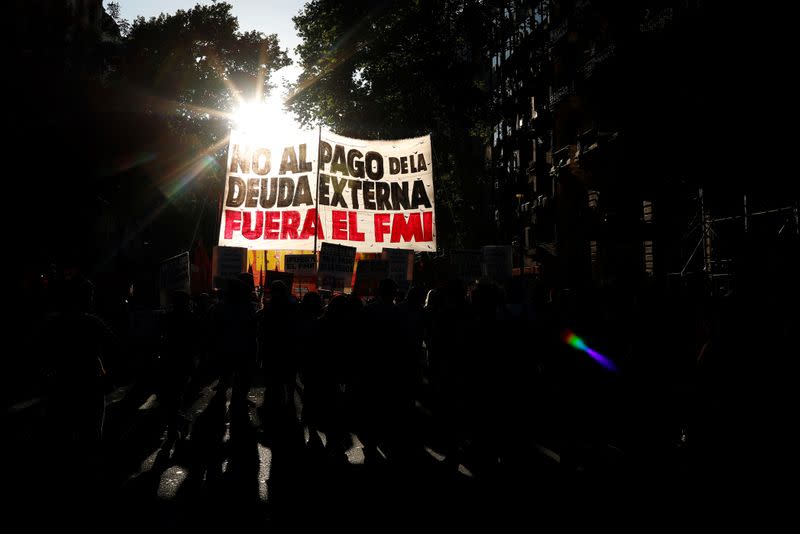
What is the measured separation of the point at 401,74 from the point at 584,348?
2374 centimetres

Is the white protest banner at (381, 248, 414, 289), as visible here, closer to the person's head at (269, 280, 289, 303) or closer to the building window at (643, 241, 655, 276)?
the person's head at (269, 280, 289, 303)

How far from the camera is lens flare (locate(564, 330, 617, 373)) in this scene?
6531 mm

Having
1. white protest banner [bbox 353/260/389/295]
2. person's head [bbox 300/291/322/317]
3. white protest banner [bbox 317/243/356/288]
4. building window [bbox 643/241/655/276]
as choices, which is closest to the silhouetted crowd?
person's head [bbox 300/291/322/317]

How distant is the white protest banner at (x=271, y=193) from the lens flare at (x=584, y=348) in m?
7.42

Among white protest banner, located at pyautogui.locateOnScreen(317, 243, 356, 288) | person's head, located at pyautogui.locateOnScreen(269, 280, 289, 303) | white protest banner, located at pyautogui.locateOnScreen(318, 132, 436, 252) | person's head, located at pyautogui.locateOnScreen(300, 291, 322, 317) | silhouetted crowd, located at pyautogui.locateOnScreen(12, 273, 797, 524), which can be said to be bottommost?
silhouetted crowd, located at pyautogui.locateOnScreen(12, 273, 797, 524)

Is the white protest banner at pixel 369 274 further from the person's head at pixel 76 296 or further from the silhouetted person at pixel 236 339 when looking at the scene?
the person's head at pixel 76 296

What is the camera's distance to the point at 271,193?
13539 mm

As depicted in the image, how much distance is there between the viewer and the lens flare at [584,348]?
6531 millimetres

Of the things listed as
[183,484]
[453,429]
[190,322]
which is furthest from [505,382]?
[190,322]

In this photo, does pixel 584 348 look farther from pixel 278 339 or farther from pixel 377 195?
pixel 377 195

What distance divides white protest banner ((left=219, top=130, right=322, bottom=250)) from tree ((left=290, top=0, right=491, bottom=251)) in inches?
538

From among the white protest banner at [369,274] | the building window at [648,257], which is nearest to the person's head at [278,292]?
the white protest banner at [369,274]

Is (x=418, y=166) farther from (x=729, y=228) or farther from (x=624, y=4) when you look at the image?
(x=624, y=4)

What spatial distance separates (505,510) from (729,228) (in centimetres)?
1607
